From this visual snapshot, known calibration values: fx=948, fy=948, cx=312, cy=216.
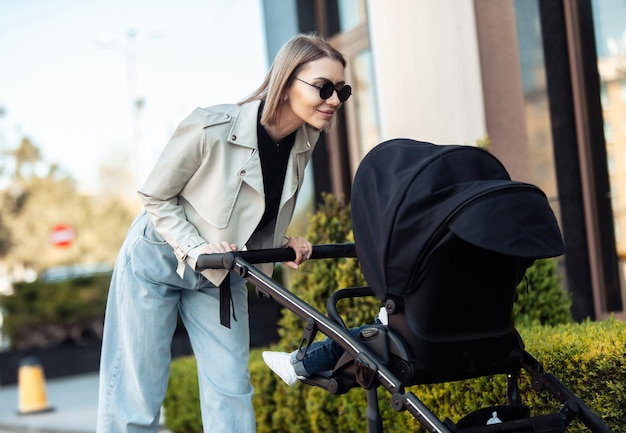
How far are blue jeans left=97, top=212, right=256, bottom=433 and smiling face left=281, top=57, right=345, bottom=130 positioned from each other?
2.56ft

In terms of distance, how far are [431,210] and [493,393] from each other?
1.61 metres

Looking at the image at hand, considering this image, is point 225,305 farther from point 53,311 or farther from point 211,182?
point 53,311

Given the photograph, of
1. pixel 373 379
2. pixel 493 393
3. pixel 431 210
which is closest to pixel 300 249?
pixel 373 379

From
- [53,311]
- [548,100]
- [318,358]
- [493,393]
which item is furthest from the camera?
[53,311]

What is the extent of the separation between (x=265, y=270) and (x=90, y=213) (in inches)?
1796

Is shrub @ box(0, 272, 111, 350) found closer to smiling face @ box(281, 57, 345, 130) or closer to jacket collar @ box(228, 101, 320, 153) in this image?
jacket collar @ box(228, 101, 320, 153)

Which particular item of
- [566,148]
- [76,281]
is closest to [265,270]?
[566,148]

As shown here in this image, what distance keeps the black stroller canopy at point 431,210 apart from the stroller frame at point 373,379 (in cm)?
23

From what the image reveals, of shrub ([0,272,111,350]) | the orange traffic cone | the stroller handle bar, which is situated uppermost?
the stroller handle bar

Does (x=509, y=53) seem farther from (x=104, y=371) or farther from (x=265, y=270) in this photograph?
(x=104, y=371)

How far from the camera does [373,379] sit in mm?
3098

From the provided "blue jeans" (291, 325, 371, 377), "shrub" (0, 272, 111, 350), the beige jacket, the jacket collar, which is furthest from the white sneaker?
"shrub" (0, 272, 111, 350)

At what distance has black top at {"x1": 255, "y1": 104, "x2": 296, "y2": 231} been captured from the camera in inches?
153

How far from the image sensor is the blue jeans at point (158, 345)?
3.91 metres
